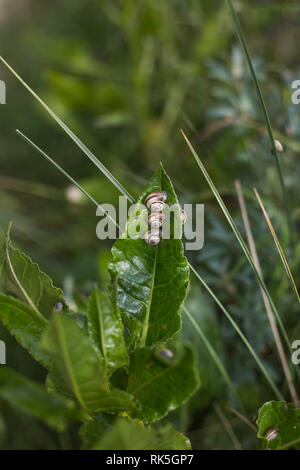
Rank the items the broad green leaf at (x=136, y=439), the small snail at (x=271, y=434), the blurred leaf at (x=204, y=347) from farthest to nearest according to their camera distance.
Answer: the blurred leaf at (x=204, y=347), the small snail at (x=271, y=434), the broad green leaf at (x=136, y=439)

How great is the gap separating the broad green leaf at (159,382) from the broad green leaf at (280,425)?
0.33 feet

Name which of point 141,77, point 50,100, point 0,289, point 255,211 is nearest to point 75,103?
point 50,100

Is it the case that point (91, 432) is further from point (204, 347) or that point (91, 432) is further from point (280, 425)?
point (204, 347)

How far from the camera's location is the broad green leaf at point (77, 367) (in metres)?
0.30

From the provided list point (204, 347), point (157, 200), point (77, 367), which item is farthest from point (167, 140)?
point (77, 367)

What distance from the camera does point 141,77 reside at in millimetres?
1016

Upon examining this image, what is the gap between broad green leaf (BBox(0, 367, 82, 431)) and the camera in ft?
1.01

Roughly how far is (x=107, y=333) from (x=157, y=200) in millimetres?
117

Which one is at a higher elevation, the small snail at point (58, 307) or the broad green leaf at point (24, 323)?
the small snail at point (58, 307)

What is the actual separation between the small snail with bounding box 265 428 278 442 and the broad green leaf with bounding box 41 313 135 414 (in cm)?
13

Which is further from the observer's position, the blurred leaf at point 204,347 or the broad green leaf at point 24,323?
the blurred leaf at point 204,347

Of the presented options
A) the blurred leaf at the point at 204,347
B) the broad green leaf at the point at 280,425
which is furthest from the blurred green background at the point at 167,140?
the broad green leaf at the point at 280,425

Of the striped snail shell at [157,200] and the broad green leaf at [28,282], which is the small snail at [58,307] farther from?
the striped snail shell at [157,200]

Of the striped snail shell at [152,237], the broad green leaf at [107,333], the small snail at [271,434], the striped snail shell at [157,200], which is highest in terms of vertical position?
the striped snail shell at [157,200]
